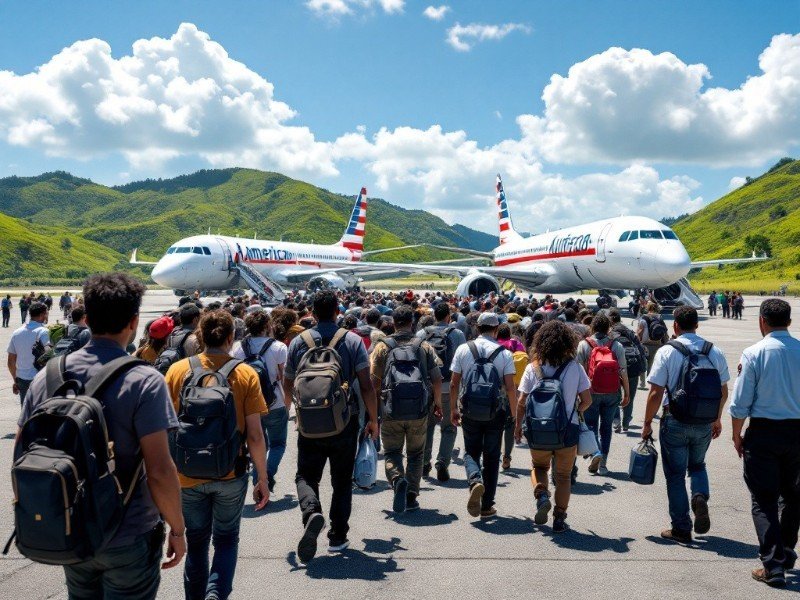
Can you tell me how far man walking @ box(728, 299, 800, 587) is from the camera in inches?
189

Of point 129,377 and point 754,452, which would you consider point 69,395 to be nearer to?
point 129,377

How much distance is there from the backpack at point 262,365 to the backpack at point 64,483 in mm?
3438

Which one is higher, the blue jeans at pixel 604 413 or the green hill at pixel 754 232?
the green hill at pixel 754 232

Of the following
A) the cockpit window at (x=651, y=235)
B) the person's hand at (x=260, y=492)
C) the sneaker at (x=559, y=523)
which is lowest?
the sneaker at (x=559, y=523)

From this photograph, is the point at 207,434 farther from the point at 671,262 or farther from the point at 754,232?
the point at 754,232

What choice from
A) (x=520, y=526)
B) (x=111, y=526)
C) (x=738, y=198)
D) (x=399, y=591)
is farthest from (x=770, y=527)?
(x=738, y=198)

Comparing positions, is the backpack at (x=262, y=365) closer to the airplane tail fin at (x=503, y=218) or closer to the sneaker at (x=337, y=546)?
the sneaker at (x=337, y=546)

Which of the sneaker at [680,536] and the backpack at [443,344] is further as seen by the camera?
the backpack at [443,344]

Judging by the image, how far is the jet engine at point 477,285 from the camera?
30844mm

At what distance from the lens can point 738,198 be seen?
456ft

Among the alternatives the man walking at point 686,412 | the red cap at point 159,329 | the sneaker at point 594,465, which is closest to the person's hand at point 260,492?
the red cap at point 159,329

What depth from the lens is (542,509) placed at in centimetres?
559

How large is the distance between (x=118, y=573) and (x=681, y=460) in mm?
4514

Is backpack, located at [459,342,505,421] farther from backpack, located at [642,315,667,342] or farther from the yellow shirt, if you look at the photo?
backpack, located at [642,315,667,342]
